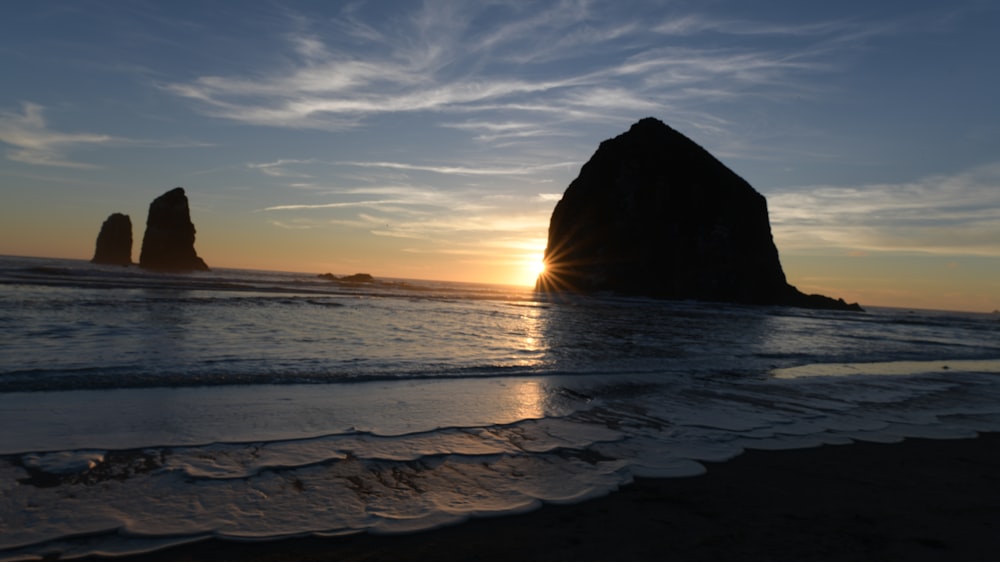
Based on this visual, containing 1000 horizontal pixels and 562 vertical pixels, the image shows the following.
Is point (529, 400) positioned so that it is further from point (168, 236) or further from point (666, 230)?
point (168, 236)

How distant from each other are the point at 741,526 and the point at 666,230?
244 ft

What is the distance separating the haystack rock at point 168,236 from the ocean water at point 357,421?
296 ft

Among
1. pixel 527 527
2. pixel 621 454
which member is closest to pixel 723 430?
pixel 621 454

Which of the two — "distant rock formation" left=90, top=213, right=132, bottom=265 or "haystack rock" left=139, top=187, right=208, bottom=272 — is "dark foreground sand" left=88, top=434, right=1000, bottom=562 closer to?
"haystack rock" left=139, top=187, right=208, bottom=272

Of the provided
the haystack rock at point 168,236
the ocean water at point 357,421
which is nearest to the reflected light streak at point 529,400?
the ocean water at point 357,421

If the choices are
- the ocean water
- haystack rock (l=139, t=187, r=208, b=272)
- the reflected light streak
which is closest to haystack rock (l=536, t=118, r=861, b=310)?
the ocean water

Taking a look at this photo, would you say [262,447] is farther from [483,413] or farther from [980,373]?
[980,373]

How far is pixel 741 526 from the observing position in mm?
3570

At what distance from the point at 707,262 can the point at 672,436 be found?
234 feet

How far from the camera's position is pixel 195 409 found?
6.37 m

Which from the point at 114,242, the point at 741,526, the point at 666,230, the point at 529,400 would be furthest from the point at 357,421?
the point at 114,242

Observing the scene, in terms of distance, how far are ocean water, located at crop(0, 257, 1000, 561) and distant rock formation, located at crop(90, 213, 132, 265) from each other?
422 feet

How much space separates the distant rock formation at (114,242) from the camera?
119 meters

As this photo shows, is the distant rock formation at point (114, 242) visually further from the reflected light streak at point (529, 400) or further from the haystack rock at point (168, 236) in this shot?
the reflected light streak at point (529, 400)
